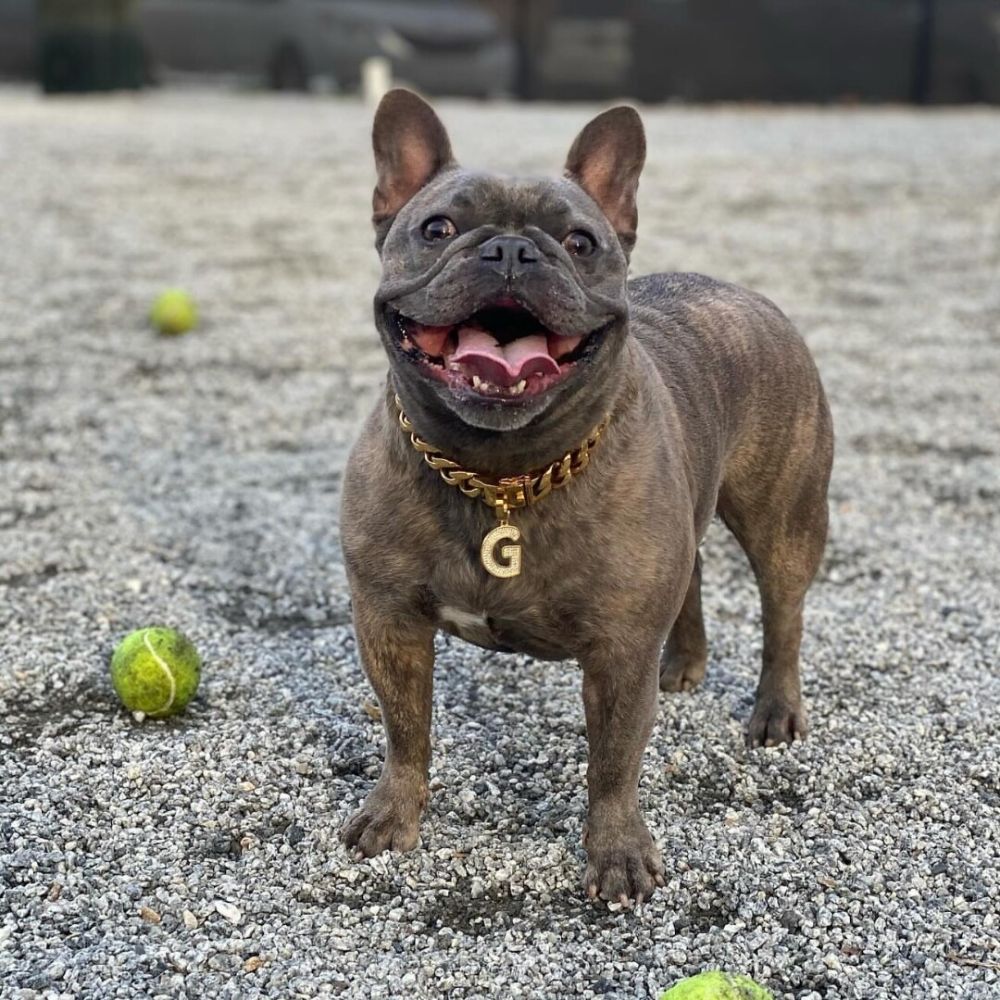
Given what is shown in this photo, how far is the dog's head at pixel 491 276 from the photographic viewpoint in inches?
109

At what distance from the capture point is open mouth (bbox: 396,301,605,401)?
274cm

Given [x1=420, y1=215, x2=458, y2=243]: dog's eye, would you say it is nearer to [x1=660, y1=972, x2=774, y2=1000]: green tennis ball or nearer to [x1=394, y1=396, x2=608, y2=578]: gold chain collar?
[x1=394, y1=396, x2=608, y2=578]: gold chain collar

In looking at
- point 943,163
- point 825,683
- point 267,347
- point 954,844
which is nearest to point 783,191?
point 943,163

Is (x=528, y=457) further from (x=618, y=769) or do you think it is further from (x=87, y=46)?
(x=87, y=46)

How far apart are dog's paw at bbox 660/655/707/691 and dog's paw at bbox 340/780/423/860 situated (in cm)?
107

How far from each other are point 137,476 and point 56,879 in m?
2.99

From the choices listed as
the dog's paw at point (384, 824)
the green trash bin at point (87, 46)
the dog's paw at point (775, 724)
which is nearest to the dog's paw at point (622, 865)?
the dog's paw at point (384, 824)

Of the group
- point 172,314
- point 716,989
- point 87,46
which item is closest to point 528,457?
point 716,989

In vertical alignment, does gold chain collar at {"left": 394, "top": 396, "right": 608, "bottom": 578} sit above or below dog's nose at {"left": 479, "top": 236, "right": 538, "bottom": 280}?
below

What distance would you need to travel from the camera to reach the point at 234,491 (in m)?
5.79

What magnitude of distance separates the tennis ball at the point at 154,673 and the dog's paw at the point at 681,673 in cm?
142

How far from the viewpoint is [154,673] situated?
3.78 meters

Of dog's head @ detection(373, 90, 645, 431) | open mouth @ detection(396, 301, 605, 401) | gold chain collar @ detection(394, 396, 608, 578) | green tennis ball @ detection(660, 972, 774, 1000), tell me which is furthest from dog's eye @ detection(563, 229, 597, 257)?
green tennis ball @ detection(660, 972, 774, 1000)

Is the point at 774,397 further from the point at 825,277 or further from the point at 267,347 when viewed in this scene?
the point at 825,277
